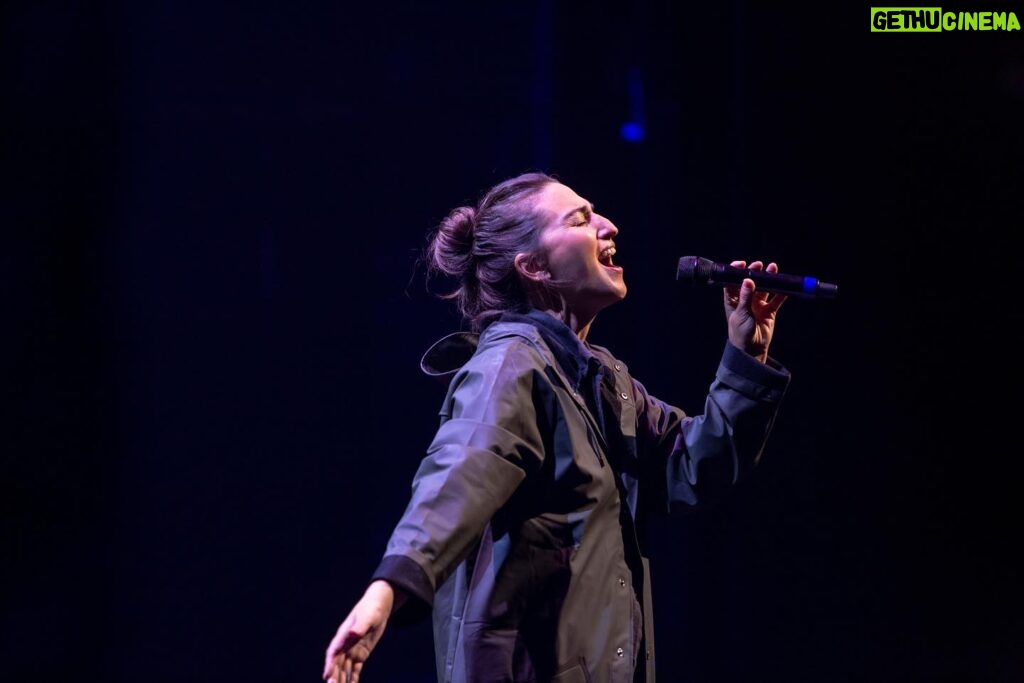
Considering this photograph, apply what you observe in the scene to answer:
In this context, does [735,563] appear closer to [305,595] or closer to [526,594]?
[305,595]

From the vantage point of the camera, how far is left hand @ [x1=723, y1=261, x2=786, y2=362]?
4.66 feet

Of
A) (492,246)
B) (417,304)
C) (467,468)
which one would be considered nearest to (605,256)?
(492,246)

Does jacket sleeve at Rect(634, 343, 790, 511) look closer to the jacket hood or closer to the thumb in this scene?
the thumb

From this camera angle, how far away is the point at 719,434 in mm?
1413

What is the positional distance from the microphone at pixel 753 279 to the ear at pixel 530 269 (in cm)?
23

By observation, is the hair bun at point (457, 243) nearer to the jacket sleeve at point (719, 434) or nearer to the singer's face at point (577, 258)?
the singer's face at point (577, 258)

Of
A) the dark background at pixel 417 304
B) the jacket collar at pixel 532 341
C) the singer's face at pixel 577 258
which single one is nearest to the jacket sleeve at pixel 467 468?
the jacket collar at pixel 532 341

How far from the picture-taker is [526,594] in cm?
119

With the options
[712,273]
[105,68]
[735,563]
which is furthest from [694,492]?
[105,68]

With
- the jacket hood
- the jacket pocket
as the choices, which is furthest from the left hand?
the jacket pocket

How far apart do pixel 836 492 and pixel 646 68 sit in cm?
126

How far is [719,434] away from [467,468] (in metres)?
0.52

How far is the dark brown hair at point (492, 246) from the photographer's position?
154cm

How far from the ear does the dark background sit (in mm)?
759
